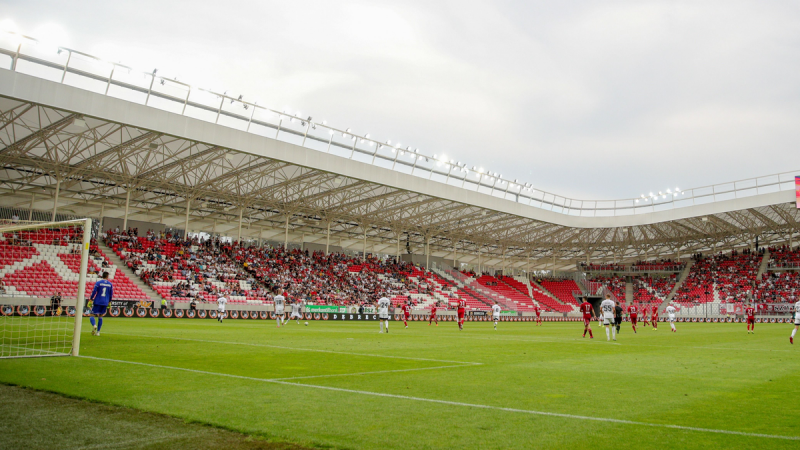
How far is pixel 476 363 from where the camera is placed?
1225 cm

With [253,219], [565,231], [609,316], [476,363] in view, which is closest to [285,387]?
[476,363]

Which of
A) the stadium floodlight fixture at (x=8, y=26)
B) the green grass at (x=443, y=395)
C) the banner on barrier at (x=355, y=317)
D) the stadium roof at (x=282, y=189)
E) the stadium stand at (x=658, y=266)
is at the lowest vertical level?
the banner on barrier at (x=355, y=317)

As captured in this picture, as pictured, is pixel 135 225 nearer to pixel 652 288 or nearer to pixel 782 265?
pixel 652 288

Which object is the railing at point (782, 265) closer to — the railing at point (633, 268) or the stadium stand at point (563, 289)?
the railing at point (633, 268)

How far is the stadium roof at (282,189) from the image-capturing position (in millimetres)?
31781

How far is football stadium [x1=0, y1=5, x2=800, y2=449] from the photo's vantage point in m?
6.27

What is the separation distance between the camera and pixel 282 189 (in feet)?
155

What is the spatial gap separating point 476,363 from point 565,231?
193 feet

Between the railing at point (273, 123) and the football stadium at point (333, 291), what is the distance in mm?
163

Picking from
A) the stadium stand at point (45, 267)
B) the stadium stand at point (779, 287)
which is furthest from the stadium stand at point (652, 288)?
the stadium stand at point (45, 267)

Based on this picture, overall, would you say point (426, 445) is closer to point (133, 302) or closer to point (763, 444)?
point (763, 444)

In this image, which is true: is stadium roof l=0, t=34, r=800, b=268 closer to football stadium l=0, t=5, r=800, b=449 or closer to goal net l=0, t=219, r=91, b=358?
football stadium l=0, t=5, r=800, b=449

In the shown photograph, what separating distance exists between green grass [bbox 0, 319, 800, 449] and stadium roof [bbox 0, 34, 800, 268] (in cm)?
2250

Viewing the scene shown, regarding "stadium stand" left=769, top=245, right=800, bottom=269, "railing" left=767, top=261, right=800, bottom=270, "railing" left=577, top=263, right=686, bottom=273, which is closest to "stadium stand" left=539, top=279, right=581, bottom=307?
"railing" left=577, top=263, right=686, bottom=273
